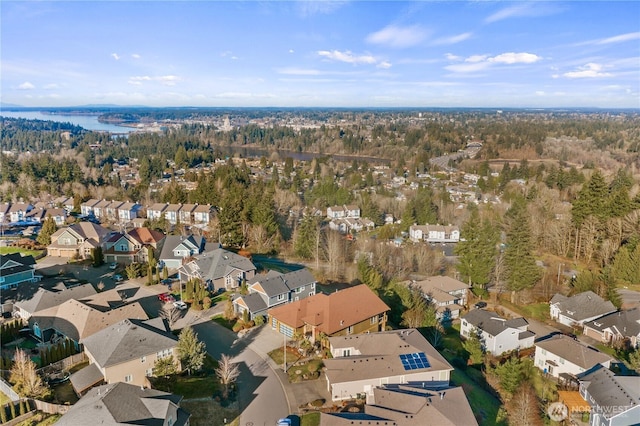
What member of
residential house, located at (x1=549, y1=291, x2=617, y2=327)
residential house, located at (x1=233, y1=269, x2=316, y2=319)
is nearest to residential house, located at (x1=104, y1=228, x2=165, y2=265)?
residential house, located at (x1=233, y1=269, x2=316, y2=319)

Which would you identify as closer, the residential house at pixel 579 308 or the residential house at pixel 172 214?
the residential house at pixel 579 308

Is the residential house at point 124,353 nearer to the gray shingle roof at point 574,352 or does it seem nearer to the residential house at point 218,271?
the residential house at point 218,271

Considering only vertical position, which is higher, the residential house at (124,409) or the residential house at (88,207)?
the residential house at (124,409)

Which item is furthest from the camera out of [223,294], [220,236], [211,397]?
[220,236]

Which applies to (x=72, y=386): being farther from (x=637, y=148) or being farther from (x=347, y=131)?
(x=347, y=131)

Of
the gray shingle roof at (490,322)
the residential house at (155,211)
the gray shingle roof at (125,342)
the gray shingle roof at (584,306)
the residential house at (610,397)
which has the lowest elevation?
the gray shingle roof at (584,306)

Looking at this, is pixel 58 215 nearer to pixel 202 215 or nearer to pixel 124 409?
pixel 202 215

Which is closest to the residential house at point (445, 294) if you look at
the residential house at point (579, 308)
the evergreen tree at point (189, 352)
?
the residential house at point (579, 308)

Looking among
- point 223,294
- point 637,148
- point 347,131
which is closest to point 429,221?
point 223,294
